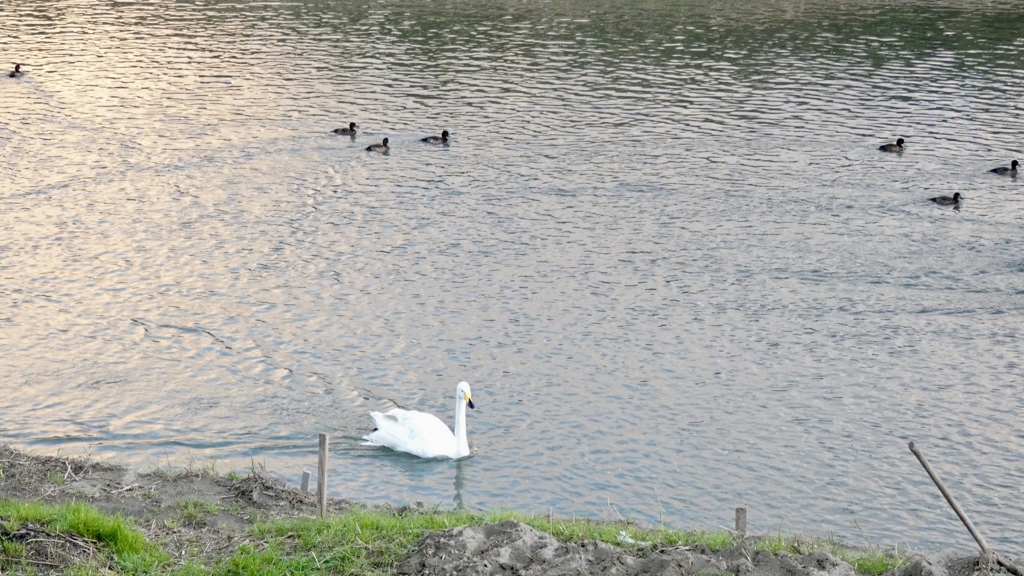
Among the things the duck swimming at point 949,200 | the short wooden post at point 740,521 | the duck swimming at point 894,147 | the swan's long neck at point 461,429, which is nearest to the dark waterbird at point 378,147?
the duck swimming at point 894,147

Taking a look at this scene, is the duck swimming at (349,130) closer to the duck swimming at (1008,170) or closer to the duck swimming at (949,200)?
the duck swimming at (949,200)

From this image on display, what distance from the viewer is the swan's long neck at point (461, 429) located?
1766 centimetres

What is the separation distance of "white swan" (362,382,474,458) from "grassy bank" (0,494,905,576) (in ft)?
17.0

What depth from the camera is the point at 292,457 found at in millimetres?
17266

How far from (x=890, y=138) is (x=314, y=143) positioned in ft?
58.2

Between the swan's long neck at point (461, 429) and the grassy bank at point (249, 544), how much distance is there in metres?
5.25

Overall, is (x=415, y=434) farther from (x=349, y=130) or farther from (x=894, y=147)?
(x=894, y=147)

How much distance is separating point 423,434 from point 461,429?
0.59 metres

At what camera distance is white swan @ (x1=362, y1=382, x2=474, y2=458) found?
1762 centimetres

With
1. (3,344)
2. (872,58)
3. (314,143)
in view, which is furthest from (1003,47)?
(3,344)

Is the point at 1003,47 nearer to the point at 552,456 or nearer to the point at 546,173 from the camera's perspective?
the point at 546,173

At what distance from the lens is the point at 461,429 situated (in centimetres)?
1772

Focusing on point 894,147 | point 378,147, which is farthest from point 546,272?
point 894,147

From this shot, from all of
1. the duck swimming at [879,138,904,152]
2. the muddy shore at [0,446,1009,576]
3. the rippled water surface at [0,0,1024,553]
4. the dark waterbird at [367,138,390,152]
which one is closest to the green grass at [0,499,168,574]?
the muddy shore at [0,446,1009,576]
